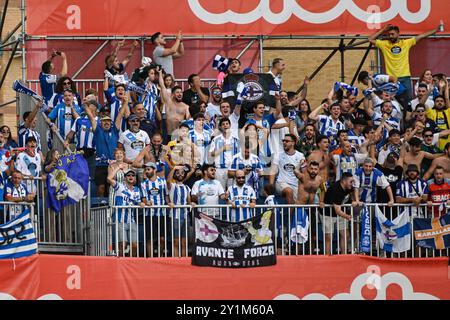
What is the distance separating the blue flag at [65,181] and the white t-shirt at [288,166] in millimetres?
3276

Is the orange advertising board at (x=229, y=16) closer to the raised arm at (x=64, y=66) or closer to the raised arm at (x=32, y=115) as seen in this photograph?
the raised arm at (x=64, y=66)

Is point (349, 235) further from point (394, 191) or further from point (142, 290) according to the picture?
point (142, 290)

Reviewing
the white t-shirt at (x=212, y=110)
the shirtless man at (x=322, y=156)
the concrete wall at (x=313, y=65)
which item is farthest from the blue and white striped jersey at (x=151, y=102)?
the concrete wall at (x=313, y=65)

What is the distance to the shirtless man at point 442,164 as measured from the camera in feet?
85.3

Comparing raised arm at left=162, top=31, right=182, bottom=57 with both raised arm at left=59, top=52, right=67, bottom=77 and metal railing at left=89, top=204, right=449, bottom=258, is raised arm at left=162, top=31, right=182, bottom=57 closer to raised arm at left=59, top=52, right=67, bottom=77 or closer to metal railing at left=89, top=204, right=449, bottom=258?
raised arm at left=59, top=52, right=67, bottom=77

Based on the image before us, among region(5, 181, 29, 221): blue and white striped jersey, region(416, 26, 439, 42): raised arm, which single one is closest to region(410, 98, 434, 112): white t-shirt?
region(416, 26, 439, 42): raised arm

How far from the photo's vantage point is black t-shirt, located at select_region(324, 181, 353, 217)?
2486 cm

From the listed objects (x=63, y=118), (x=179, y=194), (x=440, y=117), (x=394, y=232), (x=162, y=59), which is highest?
(x=162, y=59)

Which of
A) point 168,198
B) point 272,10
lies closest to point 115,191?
point 168,198

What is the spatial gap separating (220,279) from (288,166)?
2380mm

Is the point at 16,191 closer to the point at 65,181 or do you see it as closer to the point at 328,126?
the point at 65,181

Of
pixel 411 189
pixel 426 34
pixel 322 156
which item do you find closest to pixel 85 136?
pixel 322 156

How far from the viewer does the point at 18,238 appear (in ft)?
78.6
